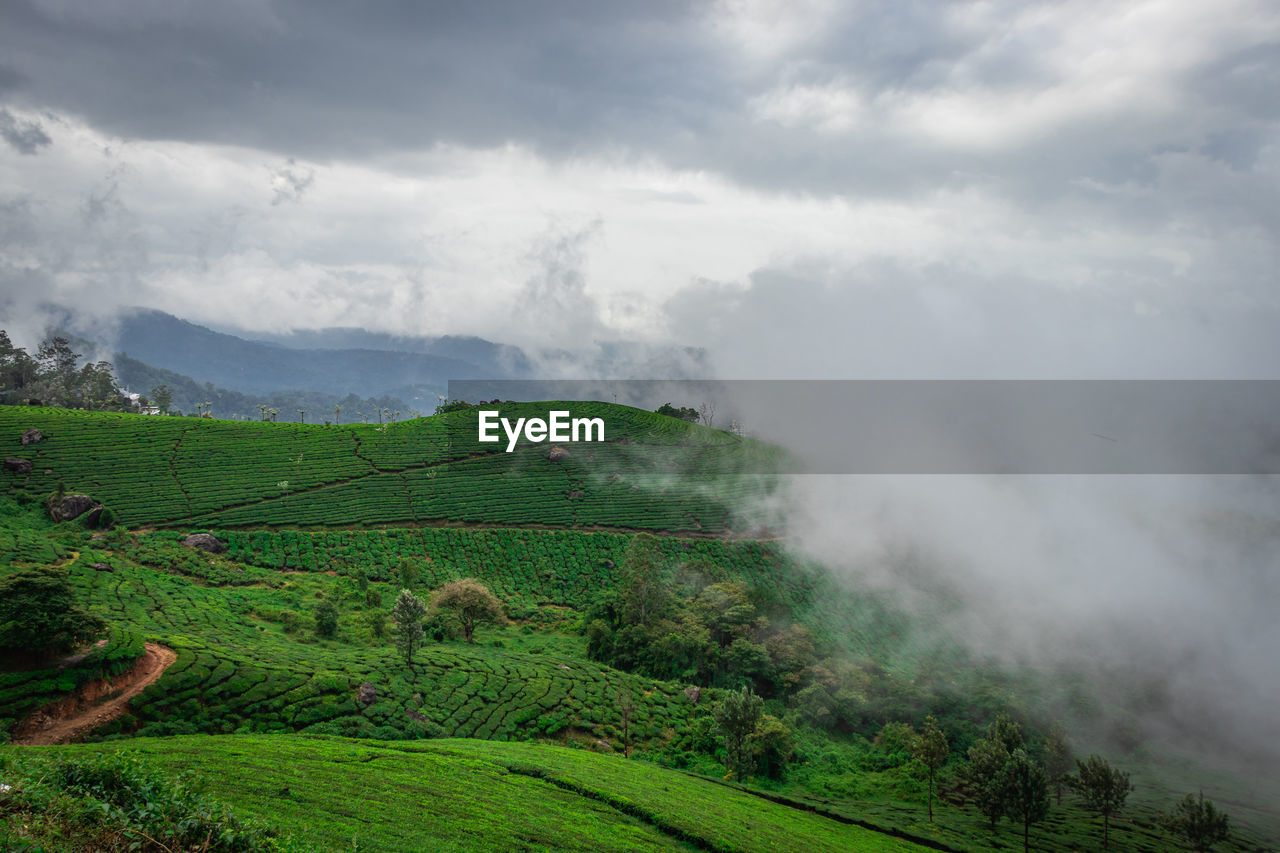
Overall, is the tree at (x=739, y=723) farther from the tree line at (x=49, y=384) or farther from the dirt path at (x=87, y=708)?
the tree line at (x=49, y=384)

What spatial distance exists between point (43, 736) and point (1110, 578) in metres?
143

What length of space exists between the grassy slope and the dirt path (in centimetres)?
533

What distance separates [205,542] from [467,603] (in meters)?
38.8

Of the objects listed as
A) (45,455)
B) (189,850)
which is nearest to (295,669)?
(189,850)

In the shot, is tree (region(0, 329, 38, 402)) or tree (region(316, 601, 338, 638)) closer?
tree (region(316, 601, 338, 638))

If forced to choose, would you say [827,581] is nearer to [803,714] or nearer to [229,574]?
[803,714]

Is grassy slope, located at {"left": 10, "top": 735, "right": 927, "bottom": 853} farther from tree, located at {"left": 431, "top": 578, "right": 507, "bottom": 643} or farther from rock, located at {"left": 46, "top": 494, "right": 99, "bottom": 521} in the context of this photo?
rock, located at {"left": 46, "top": 494, "right": 99, "bottom": 521}

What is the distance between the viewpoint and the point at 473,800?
2647 centimetres

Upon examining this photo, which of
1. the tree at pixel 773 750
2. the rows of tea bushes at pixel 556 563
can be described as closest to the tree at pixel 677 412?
the rows of tea bushes at pixel 556 563

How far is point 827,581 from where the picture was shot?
102 metres

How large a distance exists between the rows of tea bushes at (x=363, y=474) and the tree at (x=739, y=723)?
6310 cm

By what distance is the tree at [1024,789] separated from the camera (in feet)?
134

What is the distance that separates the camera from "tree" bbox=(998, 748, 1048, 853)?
134 ft

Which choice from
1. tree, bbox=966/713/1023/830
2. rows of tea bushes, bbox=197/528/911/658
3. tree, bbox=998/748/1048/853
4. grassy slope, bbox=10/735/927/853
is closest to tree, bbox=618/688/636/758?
grassy slope, bbox=10/735/927/853
